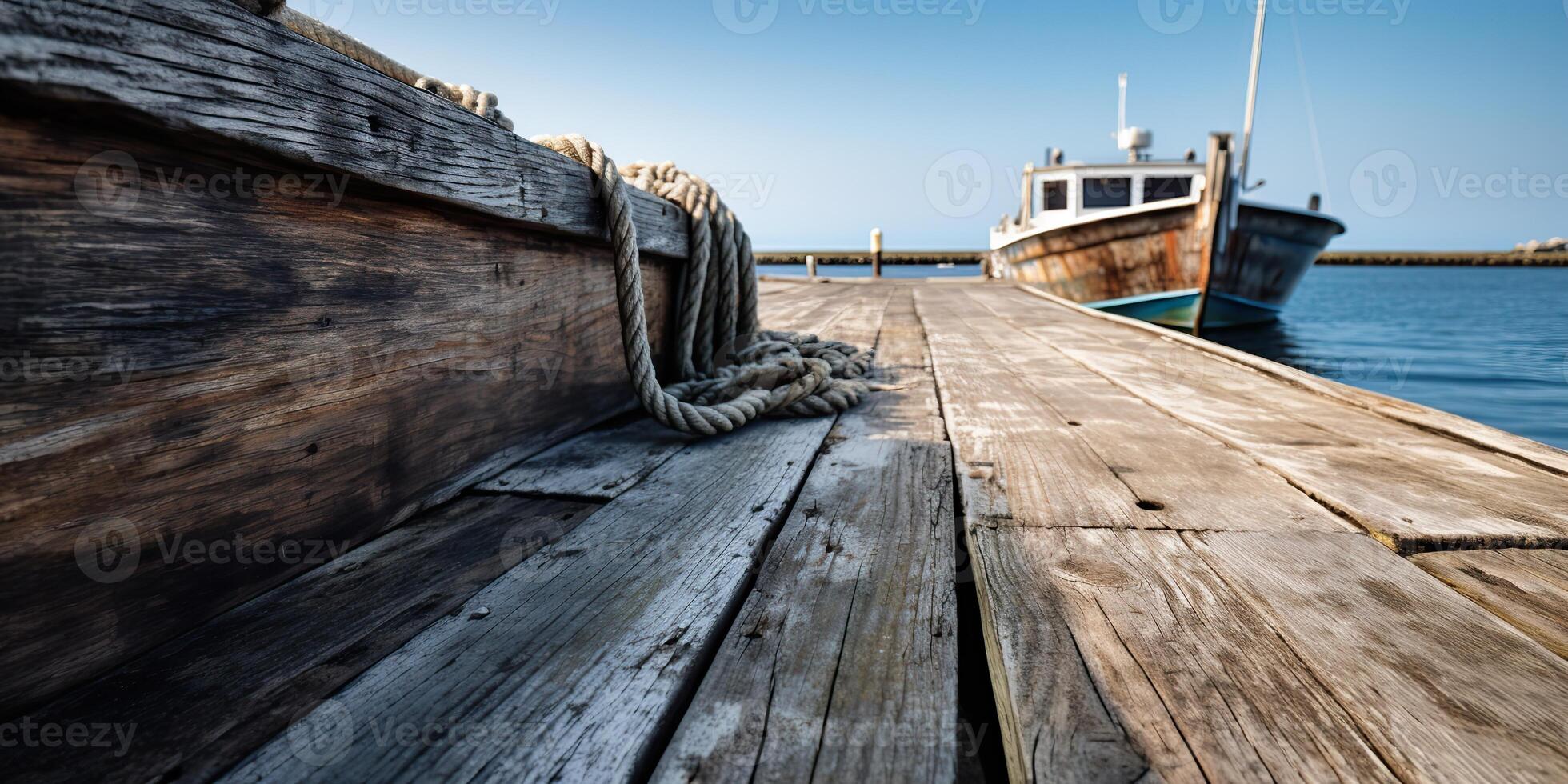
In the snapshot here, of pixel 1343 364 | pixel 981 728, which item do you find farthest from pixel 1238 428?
pixel 1343 364

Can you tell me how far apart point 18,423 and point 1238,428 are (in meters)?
2.37

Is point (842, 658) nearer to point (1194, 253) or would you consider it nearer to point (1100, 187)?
point (1194, 253)

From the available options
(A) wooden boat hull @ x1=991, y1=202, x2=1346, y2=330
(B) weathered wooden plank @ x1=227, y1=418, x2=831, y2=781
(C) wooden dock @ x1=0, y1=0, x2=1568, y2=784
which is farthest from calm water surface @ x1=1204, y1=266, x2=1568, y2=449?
(B) weathered wooden plank @ x1=227, y1=418, x2=831, y2=781

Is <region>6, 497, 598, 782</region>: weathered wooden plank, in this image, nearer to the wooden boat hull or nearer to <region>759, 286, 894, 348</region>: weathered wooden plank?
<region>759, 286, 894, 348</region>: weathered wooden plank

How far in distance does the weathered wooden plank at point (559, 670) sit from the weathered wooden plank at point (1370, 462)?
1121mm

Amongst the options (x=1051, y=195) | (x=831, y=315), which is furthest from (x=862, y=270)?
(x=831, y=315)

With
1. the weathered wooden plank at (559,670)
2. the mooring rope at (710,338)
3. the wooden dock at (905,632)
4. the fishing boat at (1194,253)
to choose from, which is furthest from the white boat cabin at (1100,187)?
A: the weathered wooden plank at (559,670)

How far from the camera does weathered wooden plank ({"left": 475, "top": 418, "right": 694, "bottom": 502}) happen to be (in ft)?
4.87

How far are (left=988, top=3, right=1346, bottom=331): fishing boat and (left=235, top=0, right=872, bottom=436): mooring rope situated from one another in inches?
240

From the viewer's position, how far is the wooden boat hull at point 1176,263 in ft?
25.6

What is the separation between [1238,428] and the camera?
6.24 ft

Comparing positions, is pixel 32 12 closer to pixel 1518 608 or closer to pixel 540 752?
pixel 540 752

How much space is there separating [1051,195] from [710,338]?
34.5ft

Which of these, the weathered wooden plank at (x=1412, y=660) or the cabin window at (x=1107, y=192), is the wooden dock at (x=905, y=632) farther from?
the cabin window at (x=1107, y=192)
